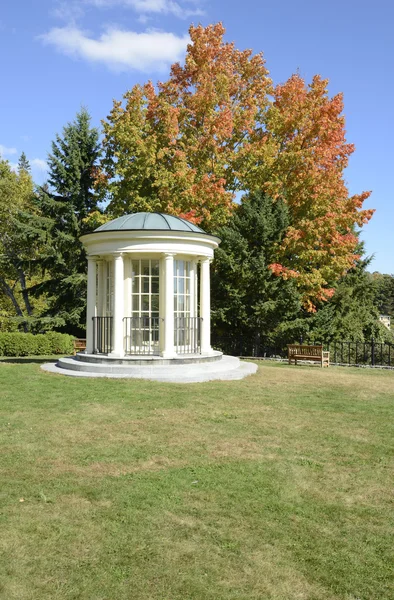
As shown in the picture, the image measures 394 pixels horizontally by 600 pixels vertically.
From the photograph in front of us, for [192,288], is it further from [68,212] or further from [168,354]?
[68,212]

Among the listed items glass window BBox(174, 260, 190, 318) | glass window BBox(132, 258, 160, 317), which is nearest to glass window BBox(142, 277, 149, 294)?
glass window BBox(132, 258, 160, 317)

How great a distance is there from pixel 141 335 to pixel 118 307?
1240 mm

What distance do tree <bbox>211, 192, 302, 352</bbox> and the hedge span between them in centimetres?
726

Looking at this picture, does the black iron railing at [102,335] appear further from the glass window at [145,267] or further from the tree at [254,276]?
the tree at [254,276]

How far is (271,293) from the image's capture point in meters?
24.3

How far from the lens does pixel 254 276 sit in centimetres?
2400

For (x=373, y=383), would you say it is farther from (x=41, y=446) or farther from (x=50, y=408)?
(x=41, y=446)

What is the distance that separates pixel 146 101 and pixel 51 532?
1027 inches

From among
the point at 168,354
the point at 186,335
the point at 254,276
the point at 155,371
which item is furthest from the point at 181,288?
the point at 254,276

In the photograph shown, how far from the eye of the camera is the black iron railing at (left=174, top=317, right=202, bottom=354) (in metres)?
16.5

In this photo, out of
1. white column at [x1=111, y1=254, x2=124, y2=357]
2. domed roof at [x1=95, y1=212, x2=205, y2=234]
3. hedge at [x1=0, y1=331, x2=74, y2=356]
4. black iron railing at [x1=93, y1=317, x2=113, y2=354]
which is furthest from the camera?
→ hedge at [x1=0, y1=331, x2=74, y2=356]

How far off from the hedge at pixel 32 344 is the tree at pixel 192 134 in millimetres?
7710

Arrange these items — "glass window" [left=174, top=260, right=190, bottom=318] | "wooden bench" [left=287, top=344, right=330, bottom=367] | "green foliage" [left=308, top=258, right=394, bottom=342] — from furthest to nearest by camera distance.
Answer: "green foliage" [left=308, top=258, right=394, bottom=342], "wooden bench" [left=287, top=344, right=330, bottom=367], "glass window" [left=174, top=260, right=190, bottom=318]

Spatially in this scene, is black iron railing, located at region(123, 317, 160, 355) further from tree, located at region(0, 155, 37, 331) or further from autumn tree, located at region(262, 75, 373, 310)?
tree, located at region(0, 155, 37, 331)
